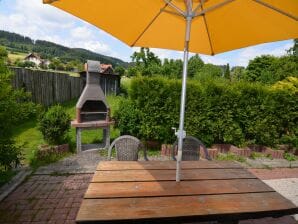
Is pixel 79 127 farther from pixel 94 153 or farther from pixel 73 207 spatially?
pixel 73 207

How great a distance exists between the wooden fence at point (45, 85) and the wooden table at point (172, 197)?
6755mm

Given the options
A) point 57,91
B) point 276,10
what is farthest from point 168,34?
point 57,91

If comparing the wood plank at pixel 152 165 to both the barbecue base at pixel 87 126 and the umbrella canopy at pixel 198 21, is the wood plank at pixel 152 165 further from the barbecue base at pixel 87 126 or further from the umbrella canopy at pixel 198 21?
the barbecue base at pixel 87 126

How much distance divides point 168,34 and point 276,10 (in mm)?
1366

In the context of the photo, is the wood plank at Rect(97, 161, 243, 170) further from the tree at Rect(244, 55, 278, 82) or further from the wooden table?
the tree at Rect(244, 55, 278, 82)

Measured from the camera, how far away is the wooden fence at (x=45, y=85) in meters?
9.95

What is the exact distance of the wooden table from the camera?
1.94 meters

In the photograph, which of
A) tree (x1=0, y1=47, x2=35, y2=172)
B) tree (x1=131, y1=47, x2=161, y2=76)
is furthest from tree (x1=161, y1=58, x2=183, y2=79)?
tree (x1=0, y1=47, x2=35, y2=172)

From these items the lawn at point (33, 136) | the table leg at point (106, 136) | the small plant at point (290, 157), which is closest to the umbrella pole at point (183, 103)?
the table leg at point (106, 136)

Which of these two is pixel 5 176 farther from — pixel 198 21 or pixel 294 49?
pixel 294 49

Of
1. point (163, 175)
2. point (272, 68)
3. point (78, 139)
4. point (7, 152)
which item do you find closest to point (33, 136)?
point (78, 139)

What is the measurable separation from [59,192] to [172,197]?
2664 mm

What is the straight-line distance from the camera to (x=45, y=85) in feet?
39.6

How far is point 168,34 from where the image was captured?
3.39 meters
